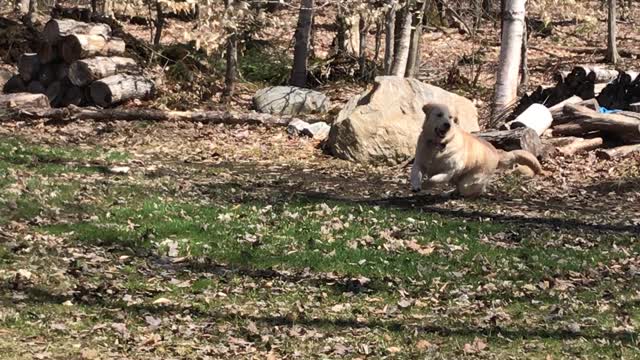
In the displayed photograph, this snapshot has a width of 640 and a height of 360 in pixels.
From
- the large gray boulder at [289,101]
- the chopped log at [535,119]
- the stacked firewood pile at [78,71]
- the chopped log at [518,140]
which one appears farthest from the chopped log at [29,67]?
the chopped log at [535,119]


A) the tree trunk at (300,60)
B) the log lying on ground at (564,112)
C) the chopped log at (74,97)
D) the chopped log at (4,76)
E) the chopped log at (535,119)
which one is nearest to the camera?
the chopped log at (535,119)

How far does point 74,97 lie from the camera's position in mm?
21031

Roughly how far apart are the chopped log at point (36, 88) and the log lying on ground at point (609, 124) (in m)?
12.6

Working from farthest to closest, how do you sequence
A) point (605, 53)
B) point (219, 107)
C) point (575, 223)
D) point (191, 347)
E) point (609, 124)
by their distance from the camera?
1. point (605, 53)
2. point (219, 107)
3. point (609, 124)
4. point (575, 223)
5. point (191, 347)

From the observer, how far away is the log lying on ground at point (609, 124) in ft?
54.9

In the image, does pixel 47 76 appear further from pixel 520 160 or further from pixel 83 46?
pixel 520 160

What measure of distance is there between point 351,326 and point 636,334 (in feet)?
7.86

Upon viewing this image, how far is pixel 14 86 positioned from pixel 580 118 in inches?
543

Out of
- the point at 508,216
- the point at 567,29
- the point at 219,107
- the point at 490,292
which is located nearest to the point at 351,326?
the point at 490,292

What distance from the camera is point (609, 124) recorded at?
16938 mm

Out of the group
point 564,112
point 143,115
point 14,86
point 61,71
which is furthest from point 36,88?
point 564,112

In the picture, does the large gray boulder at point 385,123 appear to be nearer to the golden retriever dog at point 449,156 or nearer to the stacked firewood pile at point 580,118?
the stacked firewood pile at point 580,118

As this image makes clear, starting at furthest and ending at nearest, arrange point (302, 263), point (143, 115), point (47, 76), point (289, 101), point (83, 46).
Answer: point (47, 76) < point (289, 101) < point (83, 46) < point (143, 115) < point (302, 263)

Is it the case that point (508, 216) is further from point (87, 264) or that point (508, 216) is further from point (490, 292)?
point (87, 264)
